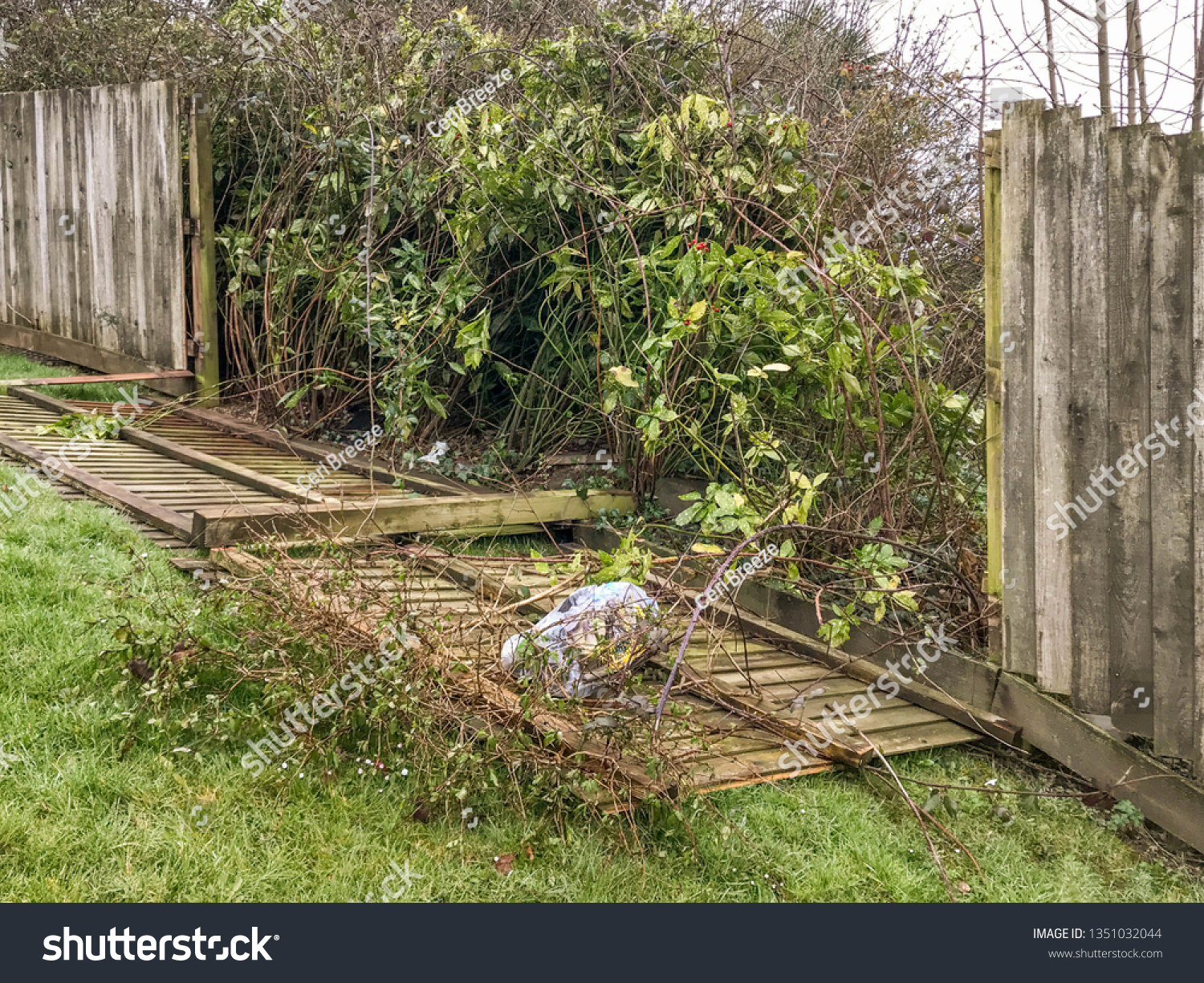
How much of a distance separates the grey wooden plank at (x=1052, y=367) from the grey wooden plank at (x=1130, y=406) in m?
0.14

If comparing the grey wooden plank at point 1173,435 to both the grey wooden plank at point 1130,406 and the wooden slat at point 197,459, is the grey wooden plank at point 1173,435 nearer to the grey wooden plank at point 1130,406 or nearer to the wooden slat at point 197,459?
the grey wooden plank at point 1130,406

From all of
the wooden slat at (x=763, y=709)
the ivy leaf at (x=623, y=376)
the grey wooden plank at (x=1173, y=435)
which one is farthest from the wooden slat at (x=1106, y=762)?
the ivy leaf at (x=623, y=376)

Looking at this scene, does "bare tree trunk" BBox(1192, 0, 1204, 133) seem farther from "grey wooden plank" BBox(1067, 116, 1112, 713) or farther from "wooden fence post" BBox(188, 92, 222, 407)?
"wooden fence post" BBox(188, 92, 222, 407)

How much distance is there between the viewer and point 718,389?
534cm

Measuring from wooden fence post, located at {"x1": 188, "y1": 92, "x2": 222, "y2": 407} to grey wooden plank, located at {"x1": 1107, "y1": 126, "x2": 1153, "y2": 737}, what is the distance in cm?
609

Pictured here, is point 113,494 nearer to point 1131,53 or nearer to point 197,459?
point 197,459

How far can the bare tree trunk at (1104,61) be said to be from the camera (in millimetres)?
5117

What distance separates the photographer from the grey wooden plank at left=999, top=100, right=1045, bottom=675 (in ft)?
11.5

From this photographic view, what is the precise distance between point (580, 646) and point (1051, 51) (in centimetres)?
357

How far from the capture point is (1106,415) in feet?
10.9
